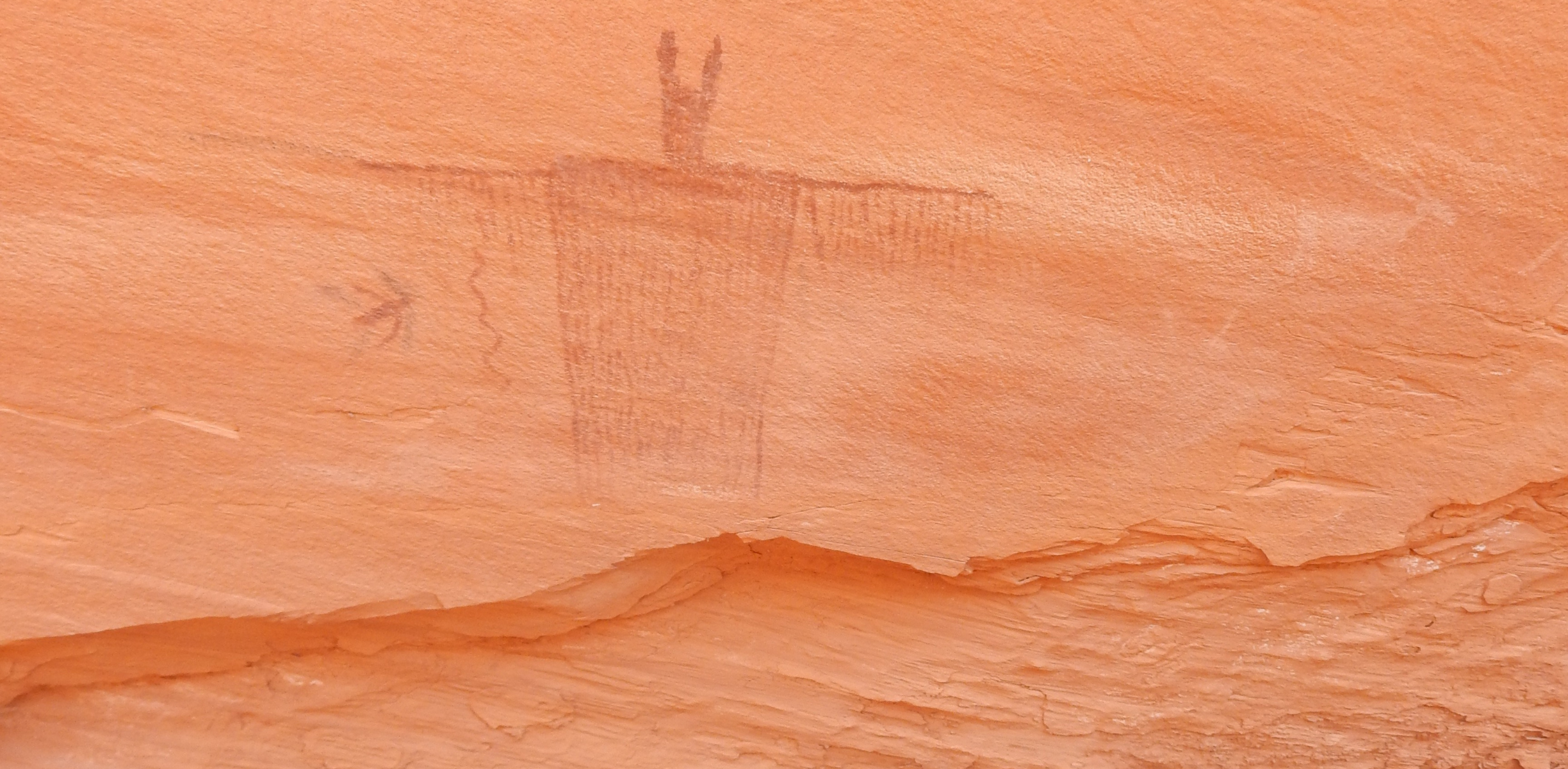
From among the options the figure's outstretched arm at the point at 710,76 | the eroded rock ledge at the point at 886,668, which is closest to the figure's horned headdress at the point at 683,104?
the figure's outstretched arm at the point at 710,76

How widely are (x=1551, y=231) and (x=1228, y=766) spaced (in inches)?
39.0

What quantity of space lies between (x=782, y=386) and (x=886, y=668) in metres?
0.57

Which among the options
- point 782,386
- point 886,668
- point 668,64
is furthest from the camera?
point 886,668

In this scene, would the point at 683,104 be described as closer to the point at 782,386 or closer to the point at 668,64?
the point at 668,64

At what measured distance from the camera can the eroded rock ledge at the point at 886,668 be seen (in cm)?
154

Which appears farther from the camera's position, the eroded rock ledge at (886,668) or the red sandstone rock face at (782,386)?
the eroded rock ledge at (886,668)

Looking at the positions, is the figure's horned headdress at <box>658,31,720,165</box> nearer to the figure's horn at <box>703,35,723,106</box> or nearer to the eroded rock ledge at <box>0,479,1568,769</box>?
the figure's horn at <box>703,35,723,106</box>

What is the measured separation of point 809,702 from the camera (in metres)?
1.68

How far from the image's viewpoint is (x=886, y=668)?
165cm

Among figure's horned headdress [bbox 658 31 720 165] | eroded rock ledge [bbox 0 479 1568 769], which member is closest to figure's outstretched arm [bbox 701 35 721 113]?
figure's horned headdress [bbox 658 31 720 165]

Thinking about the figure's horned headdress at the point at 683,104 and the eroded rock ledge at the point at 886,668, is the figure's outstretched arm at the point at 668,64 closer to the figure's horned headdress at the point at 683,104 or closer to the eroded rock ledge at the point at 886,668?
the figure's horned headdress at the point at 683,104

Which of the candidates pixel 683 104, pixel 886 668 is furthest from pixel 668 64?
pixel 886 668

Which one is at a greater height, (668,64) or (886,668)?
(668,64)

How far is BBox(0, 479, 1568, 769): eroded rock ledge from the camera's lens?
5.04 feet
